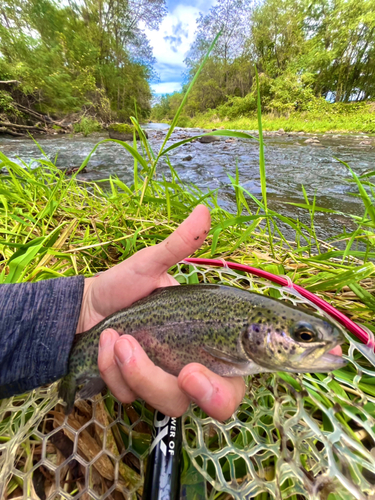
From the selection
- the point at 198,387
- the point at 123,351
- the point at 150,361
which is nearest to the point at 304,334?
the point at 198,387

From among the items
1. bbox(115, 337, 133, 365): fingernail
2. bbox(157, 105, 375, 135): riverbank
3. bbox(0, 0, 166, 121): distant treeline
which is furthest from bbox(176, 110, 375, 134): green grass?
bbox(115, 337, 133, 365): fingernail

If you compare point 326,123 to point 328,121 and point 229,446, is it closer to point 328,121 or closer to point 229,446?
point 328,121

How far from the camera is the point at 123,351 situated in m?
1.07

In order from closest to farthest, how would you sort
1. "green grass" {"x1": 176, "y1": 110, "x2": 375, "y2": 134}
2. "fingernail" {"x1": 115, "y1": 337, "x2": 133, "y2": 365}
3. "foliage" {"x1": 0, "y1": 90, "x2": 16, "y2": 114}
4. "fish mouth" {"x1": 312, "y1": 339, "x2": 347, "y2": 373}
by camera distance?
"fish mouth" {"x1": 312, "y1": 339, "x2": 347, "y2": 373} < "fingernail" {"x1": 115, "y1": 337, "x2": 133, "y2": 365} < "foliage" {"x1": 0, "y1": 90, "x2": 16, "y2": 114} < "green grass" {"x1": 176, "y1": 110, "x2": 375, "y2": 134}

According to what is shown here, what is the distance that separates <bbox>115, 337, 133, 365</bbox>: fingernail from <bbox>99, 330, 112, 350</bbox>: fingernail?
8 cm

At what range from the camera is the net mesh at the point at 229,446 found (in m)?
0.83

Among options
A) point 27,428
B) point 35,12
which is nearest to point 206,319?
point 27,428

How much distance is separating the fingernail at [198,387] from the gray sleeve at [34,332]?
672mm

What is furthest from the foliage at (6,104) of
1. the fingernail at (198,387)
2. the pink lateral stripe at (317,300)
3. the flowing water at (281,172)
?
the fingernail at (198,387)

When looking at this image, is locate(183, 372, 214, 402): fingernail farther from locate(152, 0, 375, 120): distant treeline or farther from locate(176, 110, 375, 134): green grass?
locate(152, 0, 375, 120): distant treeline

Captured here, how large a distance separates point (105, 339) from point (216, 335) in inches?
21.2

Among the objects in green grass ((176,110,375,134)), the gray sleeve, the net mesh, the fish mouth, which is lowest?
the net mesh

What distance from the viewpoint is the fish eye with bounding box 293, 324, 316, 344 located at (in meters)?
1.00

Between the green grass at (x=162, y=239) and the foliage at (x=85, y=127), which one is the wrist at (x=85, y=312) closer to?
the green grass at (x=162, y=239)
